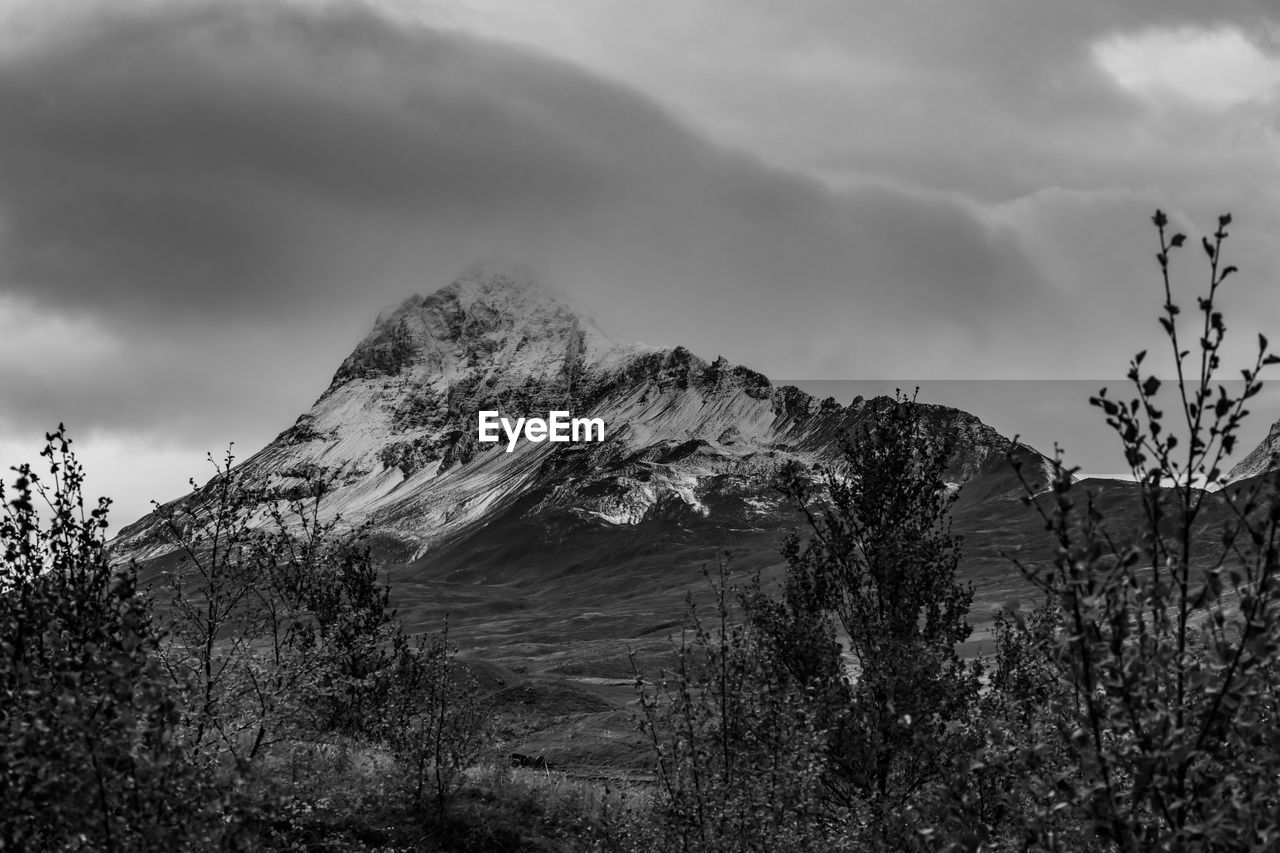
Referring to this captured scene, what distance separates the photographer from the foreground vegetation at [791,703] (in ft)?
21.7

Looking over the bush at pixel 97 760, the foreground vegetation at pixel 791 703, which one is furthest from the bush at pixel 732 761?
the bush at pixel 97 760

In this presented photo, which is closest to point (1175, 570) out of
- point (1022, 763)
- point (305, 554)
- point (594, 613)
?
point (1022, 763)

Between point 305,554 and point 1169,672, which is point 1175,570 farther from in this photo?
point 305,554

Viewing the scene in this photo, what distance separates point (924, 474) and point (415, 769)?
1161 centimetres

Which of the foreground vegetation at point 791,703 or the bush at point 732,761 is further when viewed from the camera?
the bush at point 732,761

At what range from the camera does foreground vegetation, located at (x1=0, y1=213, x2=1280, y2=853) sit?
21.7ft

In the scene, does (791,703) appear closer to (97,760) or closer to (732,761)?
(732,761)

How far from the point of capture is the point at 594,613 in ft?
611

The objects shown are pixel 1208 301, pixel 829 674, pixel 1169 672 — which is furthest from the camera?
pixel 829 674

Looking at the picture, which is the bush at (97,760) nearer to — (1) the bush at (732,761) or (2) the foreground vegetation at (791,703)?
(2) the foreground vegetation at (791,703)

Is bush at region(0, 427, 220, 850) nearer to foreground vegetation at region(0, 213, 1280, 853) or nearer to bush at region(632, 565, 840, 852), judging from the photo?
foreground vegetation at region(0, 213, 1280, 853)

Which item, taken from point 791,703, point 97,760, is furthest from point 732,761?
point 97,760

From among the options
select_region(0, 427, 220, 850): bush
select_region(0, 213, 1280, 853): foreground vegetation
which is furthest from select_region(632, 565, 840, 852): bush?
select_region(0, 427, 220, 850): bush

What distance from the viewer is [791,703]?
15070 millimetres
